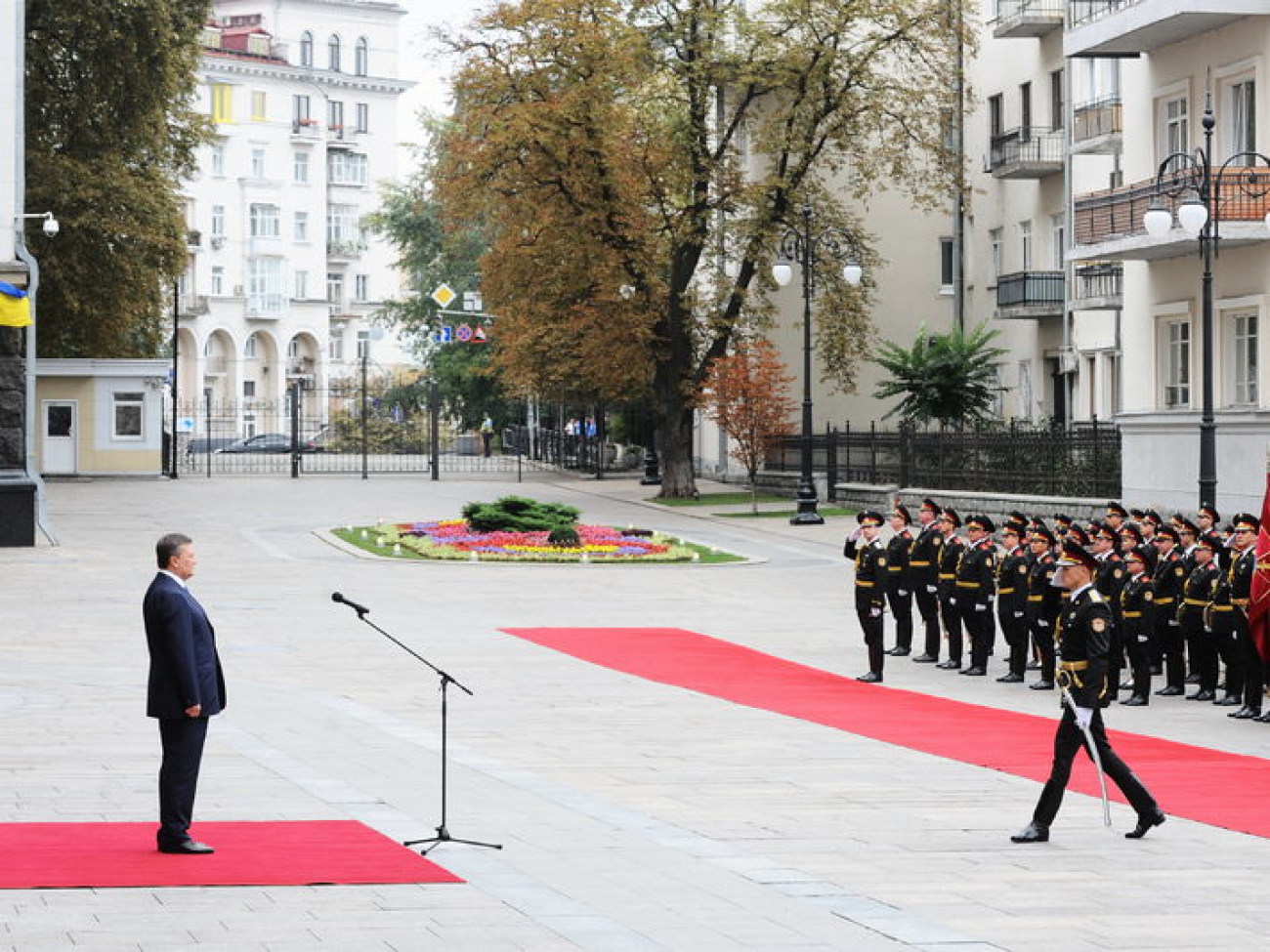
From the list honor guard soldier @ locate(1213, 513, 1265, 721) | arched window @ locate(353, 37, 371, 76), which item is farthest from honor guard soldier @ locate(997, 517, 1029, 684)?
arched window @ locate(353, 37, 371, 76)

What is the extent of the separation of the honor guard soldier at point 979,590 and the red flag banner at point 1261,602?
12.3 feet

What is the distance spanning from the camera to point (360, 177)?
114 m

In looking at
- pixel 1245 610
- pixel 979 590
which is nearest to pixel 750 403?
pixel 979 590

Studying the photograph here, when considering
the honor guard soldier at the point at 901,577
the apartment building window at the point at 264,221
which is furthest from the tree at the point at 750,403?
the apartment building window at the point at 264,221

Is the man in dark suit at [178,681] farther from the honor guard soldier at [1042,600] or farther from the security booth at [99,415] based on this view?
the security booth at [99,415]

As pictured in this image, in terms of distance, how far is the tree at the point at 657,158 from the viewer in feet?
164

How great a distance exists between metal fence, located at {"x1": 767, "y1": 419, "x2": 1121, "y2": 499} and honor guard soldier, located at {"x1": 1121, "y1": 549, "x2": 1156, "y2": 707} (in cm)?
1610

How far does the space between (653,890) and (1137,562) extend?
10902mm

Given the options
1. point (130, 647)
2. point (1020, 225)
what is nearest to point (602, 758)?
point (130, 647)

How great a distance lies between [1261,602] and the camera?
18766mm

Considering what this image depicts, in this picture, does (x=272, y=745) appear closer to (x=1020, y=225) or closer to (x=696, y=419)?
(x=1020, y=225)

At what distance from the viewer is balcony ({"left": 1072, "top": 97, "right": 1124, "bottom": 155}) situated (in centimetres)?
4622

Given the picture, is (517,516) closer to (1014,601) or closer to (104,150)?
(1014,601)

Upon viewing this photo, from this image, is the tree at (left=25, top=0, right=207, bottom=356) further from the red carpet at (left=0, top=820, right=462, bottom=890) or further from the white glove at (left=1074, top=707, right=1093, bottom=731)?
the white glove at (left=1074, top=707, right=1093, bottom=731)
